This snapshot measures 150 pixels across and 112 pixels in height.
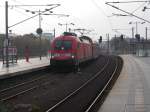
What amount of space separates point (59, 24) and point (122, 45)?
9017 centimetres

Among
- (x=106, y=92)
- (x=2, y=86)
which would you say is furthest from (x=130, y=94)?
(x=2, y=86)

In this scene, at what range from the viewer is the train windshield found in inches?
1474

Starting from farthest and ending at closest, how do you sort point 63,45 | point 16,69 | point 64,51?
point 63,45 < point 64,51 < point 16,69

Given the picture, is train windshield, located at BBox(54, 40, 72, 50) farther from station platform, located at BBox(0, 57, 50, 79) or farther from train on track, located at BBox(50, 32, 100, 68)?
station platform, located at BBox(0, 57, 50, 79)

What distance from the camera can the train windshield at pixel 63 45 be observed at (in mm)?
37438

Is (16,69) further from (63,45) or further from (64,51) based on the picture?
(63,45)

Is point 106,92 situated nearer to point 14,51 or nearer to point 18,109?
point 18,109

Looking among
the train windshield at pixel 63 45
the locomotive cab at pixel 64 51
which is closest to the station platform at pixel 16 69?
the locomotive cab at pixel 64 51

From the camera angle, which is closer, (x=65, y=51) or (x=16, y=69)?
(x=16, y=69)

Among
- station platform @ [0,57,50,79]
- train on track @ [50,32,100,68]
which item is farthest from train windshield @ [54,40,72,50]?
station platform @ [0,57,50,79]

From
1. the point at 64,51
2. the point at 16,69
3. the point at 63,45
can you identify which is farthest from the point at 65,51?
the point at 16,69

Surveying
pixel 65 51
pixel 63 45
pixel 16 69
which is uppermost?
pixel 63 45

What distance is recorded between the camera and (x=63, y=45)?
37.6 m

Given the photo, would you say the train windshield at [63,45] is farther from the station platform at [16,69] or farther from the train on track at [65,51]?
the station platform at [16,69]
